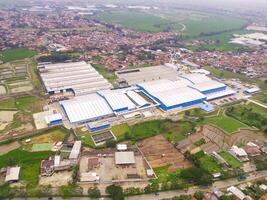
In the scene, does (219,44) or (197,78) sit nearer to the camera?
(197,78)

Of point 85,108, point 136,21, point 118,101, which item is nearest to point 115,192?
point 85,108

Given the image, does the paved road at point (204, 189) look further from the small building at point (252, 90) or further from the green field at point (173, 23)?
the green field at point (173, 23)

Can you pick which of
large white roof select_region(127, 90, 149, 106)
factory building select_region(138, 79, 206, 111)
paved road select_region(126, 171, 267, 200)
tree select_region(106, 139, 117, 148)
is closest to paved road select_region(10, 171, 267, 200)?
paved road select_region(126, 171, 267, 200)

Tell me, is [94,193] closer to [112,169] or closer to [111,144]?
[112,169]

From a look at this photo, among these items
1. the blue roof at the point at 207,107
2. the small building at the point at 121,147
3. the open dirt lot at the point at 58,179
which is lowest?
the blue roof at the point at 207,107

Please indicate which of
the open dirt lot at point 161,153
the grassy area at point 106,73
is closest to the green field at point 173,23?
the grassy area at point 106,73

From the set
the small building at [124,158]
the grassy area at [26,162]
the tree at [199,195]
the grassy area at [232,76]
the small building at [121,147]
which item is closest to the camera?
the tree at [199,195]

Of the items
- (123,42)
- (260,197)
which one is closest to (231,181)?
(260,197)
